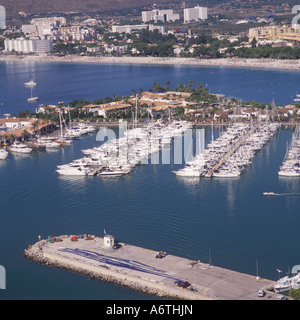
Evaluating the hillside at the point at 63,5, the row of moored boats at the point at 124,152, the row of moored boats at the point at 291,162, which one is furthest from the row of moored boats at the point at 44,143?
the hillside at the point at 63,5

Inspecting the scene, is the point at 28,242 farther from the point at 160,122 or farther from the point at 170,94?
the point at 170,94

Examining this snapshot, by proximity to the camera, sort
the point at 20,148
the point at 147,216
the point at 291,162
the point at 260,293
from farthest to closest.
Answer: the point at 20,148, the point at 291,162, the point at 147,216, the point at 260,293

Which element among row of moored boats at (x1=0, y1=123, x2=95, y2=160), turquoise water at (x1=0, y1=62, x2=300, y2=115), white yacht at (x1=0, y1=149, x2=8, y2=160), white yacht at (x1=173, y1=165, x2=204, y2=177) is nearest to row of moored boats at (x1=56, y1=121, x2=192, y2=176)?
white yacht at (x1=173, y1=165, x2=204, y2=177)

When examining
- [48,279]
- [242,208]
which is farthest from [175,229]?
[48,279]

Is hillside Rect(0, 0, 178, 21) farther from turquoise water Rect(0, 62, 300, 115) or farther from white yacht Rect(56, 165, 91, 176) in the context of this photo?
white yacht Rect(56, 165, 91, 176)

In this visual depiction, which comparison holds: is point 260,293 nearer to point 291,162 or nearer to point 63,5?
point 291,162

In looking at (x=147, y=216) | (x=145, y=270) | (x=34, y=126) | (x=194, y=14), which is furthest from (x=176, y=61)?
(x=145, y=270)

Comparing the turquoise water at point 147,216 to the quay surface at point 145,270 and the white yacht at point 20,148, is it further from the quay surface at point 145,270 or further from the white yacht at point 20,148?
the white yacht at point 20,148
